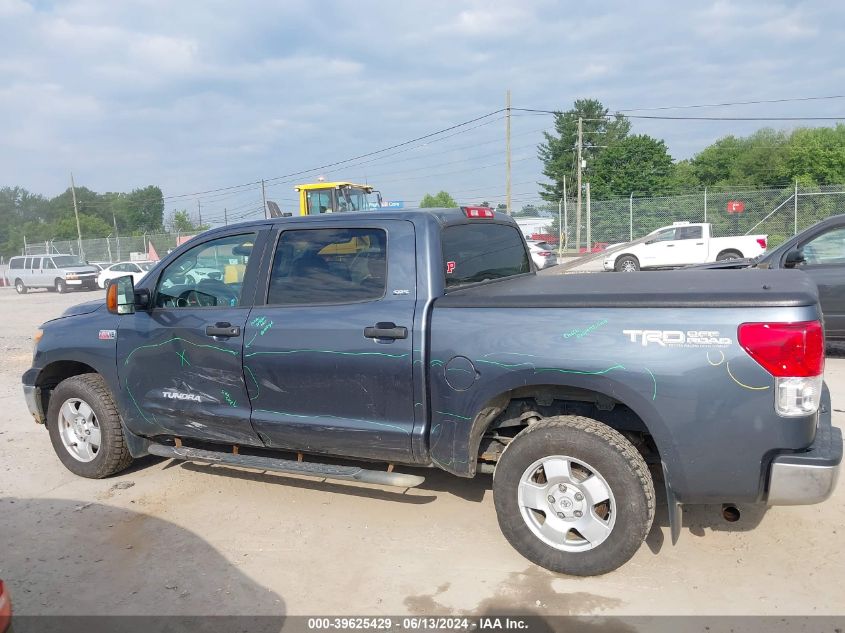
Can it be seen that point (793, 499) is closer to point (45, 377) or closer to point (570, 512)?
point (570, 512)

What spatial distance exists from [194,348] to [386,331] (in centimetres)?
145

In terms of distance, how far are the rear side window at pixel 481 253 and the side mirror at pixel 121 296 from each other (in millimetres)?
2191

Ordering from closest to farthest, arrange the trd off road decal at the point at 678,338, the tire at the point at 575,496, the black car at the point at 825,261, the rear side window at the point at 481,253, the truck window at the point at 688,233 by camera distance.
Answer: the trd off road decal at the point at 678,338 < the tire at the point at 575,496 < the rear side window at the point at 481,253 < the black car at the point at 825,261 < the truck window at the point at 688,233

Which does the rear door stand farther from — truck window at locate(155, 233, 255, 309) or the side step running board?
truck window at locate(155, 233, 255, 309)

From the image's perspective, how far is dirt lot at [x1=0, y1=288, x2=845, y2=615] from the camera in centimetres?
325

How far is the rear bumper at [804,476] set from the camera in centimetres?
288

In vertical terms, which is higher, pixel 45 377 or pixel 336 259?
pixel 336 259

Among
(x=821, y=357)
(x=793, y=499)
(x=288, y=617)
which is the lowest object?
(x=288, y=617)

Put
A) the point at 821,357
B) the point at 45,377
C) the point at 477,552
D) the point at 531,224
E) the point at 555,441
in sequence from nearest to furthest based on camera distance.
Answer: the point at 821,357, the point at 555,441, the point at 477,552, the point at 45,377, the point at 531,224

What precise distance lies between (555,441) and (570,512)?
1.26ft

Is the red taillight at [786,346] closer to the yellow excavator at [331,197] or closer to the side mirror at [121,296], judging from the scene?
the side mirror at [121,296]

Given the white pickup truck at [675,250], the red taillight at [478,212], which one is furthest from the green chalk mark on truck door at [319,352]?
the white pickup truck at [675,250]

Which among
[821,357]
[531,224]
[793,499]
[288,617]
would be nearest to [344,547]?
[288,617]

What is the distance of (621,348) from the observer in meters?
3.11
